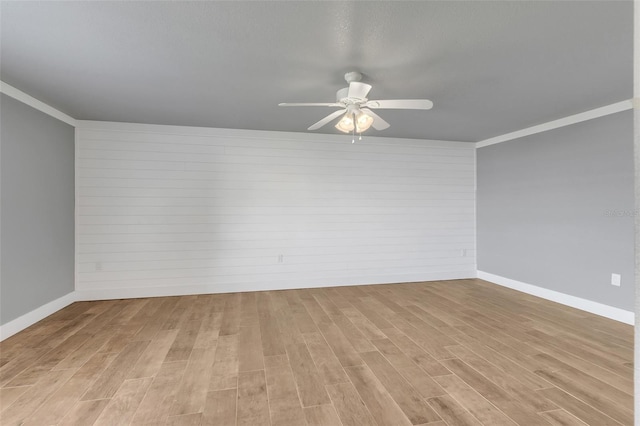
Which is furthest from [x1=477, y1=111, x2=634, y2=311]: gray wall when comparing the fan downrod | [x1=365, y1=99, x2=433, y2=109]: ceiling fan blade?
the fan downrod

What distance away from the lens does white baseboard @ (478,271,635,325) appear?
315 cm

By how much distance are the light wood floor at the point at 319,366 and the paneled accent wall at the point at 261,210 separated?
2.29 ft

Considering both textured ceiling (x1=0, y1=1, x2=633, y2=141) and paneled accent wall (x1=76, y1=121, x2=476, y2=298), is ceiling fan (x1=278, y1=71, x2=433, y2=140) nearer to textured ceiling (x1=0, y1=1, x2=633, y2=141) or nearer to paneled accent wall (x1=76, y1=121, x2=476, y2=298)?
textured ceiling (x1=0, y1=1, x2=633, y2=141)

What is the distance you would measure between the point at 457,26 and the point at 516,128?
316cm

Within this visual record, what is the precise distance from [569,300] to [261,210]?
14.2 ft

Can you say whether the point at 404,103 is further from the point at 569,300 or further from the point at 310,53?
the point at 569,300

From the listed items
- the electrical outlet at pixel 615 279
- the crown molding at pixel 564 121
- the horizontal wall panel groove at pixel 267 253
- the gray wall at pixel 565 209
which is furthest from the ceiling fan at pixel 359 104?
the electrical outlet at pixel 615 279

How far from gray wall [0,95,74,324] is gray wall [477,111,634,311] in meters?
6.26

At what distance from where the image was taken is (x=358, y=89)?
2.18 metres

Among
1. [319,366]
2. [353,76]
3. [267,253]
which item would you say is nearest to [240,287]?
[267,253]

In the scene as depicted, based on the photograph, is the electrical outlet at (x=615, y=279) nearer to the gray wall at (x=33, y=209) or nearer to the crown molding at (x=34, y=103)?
the gray wall at (x=33, y=209)

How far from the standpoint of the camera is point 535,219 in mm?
4137

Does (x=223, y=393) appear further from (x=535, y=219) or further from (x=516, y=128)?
(x=516, y=128)

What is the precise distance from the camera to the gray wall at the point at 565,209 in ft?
10.5
